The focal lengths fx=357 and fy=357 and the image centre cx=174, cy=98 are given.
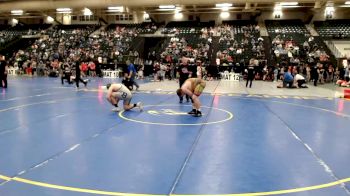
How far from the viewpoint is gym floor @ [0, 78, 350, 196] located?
14.9 feet

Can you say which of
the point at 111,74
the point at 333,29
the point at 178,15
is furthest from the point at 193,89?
the point at 178,15

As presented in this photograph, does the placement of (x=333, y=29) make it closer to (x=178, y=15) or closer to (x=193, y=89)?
(x=178, y=15)

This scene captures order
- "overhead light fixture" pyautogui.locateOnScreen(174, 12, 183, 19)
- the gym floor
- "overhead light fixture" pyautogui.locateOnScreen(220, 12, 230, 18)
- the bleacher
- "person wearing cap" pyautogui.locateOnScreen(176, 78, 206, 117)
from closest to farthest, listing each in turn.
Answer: the gym floor < "person wearing cap" pyautogui.locateOnScreen(176, 78, 206, 117) < the bleacher < "overhead light fixture" pyautogui.locateOnScreen(220, 12, 230, 18) < "overhead light fixture" pyautogui.locateOnScreen(174, 12, 183, 19)

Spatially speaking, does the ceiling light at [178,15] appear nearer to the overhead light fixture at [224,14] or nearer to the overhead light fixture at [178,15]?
the overhead light fixture at [178,15]

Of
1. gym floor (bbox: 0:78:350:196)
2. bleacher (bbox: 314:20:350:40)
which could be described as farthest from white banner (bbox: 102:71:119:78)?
bleacher (bbox: 314:20:350:40)

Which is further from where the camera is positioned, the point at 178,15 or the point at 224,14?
the point at 178,15

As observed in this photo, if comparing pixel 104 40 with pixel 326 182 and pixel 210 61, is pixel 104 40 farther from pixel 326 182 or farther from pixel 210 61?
pixel 326 182

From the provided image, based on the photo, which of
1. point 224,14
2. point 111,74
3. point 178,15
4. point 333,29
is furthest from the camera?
point 178,15

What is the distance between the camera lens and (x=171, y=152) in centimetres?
608

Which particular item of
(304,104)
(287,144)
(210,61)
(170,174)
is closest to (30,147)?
(170,174)

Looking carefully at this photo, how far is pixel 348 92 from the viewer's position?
1500 cm

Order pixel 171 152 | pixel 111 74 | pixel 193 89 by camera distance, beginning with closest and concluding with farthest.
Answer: pixel 171 152 < pixel 193 89 < pixel 111 74

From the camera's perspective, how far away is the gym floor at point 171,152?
14.9ft

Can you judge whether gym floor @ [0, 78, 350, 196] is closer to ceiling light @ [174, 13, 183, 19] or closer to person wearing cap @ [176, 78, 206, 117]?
person wearing cap @ [176, 78, 206, 117]
